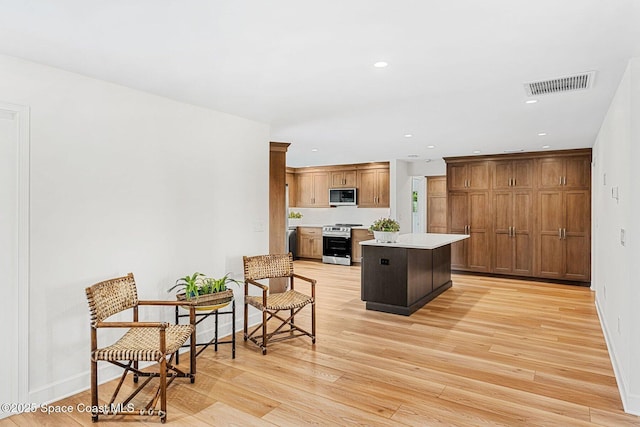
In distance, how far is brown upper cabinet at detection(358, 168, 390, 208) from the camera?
29.0 ft

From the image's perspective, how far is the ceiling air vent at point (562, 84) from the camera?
119 inches

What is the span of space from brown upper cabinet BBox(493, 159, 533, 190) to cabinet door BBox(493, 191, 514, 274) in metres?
0.17

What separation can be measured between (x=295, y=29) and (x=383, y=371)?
2635 millimetres

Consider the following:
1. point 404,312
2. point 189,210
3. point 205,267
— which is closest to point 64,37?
point 189,210

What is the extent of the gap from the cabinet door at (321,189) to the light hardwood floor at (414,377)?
4981mm

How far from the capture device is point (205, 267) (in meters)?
3.95

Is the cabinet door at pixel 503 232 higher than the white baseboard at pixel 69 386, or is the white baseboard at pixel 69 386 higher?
the cabinet door at pixel 503 232

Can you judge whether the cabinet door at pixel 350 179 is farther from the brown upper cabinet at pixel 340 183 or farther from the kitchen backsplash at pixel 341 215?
the kitchen backsplash at pixel 341 215

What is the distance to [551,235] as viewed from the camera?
6.99 metres

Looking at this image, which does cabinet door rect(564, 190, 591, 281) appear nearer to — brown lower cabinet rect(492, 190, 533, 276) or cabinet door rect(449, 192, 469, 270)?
brown lower cabinet rect(492, 190, 533, 276)

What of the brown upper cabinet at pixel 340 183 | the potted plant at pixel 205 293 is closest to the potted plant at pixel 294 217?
the brown upper cabinet at pixel 340 183

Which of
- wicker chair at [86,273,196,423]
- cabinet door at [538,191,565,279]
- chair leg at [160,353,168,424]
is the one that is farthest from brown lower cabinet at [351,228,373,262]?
chair leg at [160,353,168,424]

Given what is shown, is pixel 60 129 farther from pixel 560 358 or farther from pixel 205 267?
pixel 560 358

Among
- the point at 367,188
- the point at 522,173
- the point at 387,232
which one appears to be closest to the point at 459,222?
the point at 522,173
